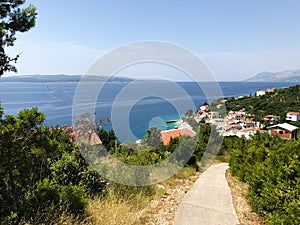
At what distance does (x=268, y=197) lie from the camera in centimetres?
347

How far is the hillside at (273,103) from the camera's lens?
58500 mm

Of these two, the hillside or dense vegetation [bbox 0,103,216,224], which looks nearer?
dense vegetation [bbox 0,103,216,224]

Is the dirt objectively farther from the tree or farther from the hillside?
the hillside

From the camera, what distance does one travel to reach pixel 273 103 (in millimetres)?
63688

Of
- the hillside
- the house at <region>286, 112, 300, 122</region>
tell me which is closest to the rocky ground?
the house at <region>286, 112, 300, 122</region>

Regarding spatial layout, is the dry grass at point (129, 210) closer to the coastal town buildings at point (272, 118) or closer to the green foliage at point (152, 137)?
the green foliage at point (152, 137)

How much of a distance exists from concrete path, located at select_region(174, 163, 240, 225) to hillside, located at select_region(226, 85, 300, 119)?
56173 mm

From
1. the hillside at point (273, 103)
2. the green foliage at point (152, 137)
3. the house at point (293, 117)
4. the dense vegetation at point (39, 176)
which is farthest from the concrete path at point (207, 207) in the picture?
the hillside at point (273, 103)

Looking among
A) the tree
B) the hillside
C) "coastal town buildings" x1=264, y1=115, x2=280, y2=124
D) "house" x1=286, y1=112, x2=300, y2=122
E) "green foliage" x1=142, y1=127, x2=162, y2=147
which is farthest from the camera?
the hillside

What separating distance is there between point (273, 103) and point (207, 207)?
6819 centimetres

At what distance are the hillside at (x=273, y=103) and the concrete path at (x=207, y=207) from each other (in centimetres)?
5617

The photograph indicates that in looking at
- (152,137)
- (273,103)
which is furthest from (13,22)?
(273,103)

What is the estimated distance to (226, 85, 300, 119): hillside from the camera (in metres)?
58.5

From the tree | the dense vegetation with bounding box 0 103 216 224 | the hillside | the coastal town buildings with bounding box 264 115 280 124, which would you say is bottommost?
the coastal town buildings with bounding box 264 115 280 124
